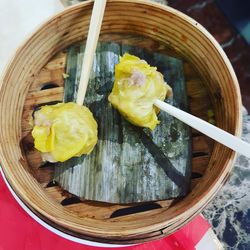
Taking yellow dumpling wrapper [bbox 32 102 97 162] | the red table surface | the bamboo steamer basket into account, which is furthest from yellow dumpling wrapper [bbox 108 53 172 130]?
the red table surface

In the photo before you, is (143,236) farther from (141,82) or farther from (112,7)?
(112,7)

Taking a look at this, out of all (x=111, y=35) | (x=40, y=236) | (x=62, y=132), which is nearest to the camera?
(x=62, y=132)

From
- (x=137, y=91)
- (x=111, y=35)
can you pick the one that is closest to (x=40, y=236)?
(x=137, y=91)

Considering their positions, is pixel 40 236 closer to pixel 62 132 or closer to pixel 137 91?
pixel 62 132

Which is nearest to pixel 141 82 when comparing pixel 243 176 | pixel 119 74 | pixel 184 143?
pixel 119 74

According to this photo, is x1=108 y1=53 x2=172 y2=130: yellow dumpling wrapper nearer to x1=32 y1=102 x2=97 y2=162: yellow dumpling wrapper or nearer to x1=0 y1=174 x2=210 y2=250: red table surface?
x1=32 y1=102 x2=97 y2=162: yellow dumpling wrapper

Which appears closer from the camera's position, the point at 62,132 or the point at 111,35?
the point at 62,132
